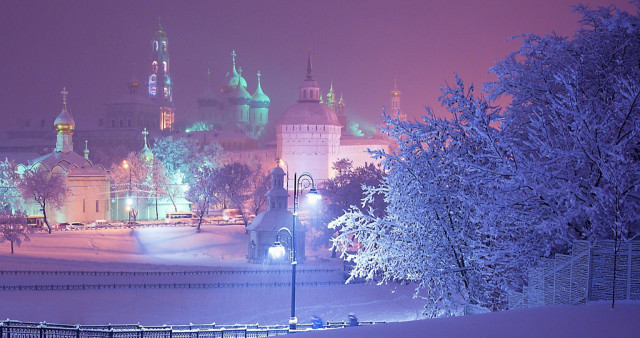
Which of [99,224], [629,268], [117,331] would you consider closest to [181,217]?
[99,224]

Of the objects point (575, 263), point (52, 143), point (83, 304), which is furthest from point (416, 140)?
point (52, 143)

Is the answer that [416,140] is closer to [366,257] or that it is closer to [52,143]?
[366,257]

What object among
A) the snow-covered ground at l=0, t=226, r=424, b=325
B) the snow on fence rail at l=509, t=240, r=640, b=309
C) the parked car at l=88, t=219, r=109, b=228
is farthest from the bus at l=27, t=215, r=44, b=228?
the snow on fence rail at l=509, t=240, r=640, b=309

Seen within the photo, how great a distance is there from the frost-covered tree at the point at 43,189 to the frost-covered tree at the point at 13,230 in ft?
17.5

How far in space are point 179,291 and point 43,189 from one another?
21204 millimetres

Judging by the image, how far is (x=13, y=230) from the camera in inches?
1355

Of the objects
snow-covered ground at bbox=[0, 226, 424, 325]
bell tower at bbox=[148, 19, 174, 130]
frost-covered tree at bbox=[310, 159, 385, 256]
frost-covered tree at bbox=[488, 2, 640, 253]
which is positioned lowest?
snow-covered ground at bbox=[0, 226, 424, 325]

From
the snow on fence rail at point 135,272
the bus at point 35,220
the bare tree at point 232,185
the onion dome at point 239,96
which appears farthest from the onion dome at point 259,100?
the snow on fence rail at point 135,272

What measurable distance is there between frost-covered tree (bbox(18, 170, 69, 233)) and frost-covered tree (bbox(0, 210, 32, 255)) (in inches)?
210

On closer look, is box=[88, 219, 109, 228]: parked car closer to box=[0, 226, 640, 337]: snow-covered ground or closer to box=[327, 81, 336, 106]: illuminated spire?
box=[0, 226, 640, 337]: snow-covered ground

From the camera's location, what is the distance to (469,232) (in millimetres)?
10391

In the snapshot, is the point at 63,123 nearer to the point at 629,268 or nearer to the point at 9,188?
the point at 9,188

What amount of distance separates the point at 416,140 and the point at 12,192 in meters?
41.6

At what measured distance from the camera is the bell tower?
109m
